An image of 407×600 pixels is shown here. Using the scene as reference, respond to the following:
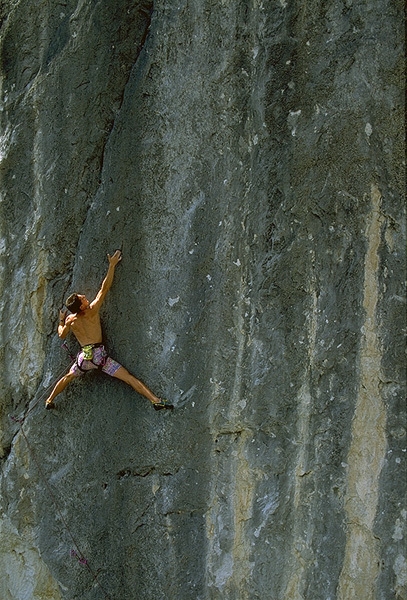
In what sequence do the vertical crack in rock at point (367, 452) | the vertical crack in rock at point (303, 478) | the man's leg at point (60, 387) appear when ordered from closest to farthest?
the vertical crack in rock at point (367, 452), the vertical crack in rock at point (303, 478), the man's leg at point (60, 387)

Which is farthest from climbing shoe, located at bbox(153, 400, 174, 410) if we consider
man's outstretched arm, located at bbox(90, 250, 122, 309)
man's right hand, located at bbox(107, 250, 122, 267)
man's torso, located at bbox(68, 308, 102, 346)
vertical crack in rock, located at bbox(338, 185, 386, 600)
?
vertical crack in rock, located at bbox(338, 185, 386, 600)

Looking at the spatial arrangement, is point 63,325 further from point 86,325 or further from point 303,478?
point 303,478

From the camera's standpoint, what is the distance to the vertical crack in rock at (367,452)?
4297 mm

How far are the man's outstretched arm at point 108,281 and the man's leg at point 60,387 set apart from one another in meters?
→ 0.47

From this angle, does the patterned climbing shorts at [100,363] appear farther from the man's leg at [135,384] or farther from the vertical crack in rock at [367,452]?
the vertical crack in rock at [367,452]

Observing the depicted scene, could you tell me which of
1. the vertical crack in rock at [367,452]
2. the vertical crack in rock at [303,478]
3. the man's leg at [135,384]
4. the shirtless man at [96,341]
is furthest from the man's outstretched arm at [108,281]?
the vertical crack in rock at [367,452]

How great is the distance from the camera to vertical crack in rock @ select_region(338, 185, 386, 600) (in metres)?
4.30

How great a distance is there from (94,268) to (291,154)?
1.37 meters

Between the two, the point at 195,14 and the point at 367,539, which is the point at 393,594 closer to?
the point at 367,539

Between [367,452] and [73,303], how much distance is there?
1811 millimetres

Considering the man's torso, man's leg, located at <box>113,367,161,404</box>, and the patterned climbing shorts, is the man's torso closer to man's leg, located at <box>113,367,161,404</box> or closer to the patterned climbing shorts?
the patterned climbing shorts

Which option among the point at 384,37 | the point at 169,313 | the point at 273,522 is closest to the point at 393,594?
the point at 273,522

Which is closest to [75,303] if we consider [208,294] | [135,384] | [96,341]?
[96,341]

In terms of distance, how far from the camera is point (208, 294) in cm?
461
